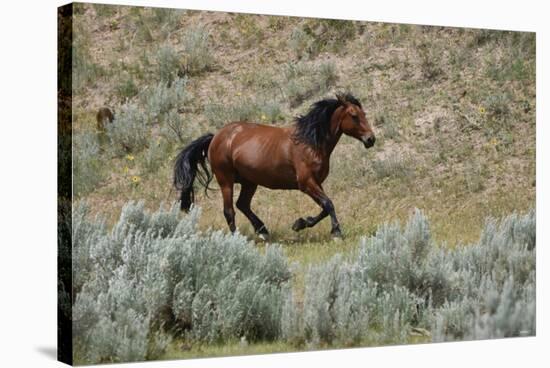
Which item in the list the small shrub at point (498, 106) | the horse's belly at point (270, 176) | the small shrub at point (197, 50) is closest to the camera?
the small shrub at point (197, 50)

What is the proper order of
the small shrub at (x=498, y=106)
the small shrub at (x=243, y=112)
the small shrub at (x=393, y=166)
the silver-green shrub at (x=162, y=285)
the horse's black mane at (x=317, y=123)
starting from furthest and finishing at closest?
the small shrub at (x=498, y=106) < the small shrub at (x=393, y=166) < the horse's black mane at (x=317, y=123) < the small shrub at (x=243, y=112) < the silver-green shrub at (x=162, y=285)

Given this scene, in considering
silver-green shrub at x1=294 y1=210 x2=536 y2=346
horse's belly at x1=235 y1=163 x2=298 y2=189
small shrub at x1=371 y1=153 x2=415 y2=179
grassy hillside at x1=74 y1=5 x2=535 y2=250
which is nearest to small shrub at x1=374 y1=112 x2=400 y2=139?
grassy hillside at x1=74 y1=5 x2=535 y2=250

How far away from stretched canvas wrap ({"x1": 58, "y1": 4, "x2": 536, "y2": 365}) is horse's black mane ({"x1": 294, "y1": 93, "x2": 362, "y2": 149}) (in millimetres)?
16

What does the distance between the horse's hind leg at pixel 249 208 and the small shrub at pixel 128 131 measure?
115 centimetres

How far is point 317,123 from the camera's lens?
1222cm

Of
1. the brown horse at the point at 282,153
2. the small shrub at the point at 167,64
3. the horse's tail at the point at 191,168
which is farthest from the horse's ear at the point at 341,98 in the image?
the small shrub at the point at 167,64

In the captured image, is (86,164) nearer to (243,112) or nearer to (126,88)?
(126,88)

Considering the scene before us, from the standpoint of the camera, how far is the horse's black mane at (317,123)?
480 inches

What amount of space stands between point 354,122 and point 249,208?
1.41 meters

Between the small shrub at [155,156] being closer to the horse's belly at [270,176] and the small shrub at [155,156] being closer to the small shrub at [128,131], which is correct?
the small shrub at [128,131]

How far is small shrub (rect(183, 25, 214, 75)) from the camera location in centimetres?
1175

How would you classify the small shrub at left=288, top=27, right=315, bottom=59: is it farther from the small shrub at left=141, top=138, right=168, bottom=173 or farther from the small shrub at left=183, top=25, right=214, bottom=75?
the small shrub at left=141, top=138, right=168, bottom=173

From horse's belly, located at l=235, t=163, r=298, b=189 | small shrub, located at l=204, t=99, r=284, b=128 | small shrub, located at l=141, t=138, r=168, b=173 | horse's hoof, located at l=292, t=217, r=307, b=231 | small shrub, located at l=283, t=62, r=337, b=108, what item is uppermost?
small shrub, located at l=283, t=62, r=337, b=108

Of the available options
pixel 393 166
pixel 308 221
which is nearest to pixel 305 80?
pixel 393 166
